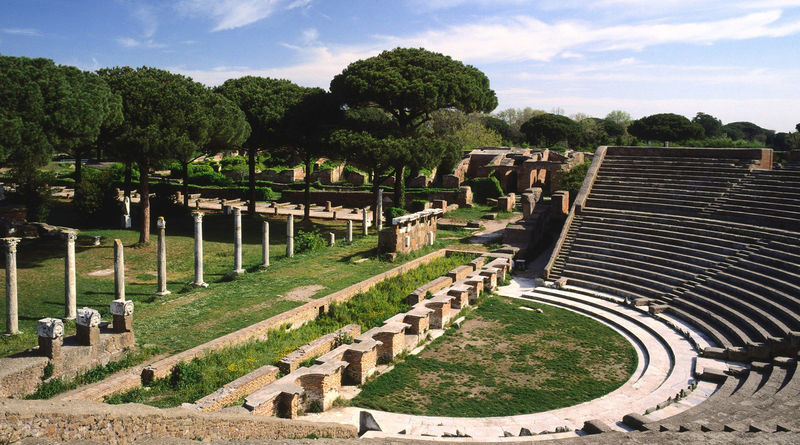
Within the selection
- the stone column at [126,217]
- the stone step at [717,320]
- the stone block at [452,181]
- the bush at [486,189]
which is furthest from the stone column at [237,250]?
the stone block at [452,181]

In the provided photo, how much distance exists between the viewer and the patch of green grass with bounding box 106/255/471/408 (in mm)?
12461

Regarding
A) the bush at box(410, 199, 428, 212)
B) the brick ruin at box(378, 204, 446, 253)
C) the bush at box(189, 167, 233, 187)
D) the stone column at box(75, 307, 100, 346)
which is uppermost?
the bush at box(189, 167, 233, 187)

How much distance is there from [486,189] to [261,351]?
31763 mm

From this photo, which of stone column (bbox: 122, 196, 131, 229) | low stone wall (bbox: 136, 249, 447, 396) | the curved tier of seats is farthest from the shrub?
stone column (bbox: 122, 196, 131, 229)

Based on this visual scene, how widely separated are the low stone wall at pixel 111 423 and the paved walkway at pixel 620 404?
3.17 meters

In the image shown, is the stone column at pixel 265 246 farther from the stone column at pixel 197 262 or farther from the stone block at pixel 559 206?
the stone block at pixel 559 206

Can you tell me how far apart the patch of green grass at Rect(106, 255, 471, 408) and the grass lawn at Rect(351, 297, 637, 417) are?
2.40 metres

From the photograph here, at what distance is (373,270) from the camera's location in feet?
78.7

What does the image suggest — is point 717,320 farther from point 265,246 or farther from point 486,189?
point 486,189

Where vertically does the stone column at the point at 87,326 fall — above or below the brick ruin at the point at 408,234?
below

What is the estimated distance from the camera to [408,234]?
27.2 meters

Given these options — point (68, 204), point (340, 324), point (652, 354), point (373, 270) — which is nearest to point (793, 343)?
point (652, 354)

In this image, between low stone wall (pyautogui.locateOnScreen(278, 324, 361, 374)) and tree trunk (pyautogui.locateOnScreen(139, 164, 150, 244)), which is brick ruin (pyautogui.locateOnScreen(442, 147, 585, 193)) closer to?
tree trunk (pyautogui.locateOnScreen(139, 164, 150, 244))

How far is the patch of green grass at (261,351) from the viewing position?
12461 millimetres
